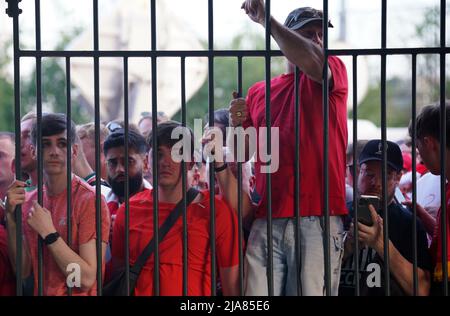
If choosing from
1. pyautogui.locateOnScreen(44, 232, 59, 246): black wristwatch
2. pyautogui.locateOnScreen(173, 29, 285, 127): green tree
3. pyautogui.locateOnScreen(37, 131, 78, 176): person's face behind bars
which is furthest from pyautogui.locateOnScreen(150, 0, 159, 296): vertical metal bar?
pyautogui.locateOnScreen(173, 29, 285, 127): green tree

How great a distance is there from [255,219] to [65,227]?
0.93 m

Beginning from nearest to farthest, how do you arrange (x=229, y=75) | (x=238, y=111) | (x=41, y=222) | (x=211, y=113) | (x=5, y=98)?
(x=211, y=113)
(x=41, y=222)
(x=238, y=111)
(x=5, y=98)
(x=229, y=75)

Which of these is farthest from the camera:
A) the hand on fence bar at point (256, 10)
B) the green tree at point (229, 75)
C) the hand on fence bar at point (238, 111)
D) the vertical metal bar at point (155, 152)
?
the green tree at point (229, 75)

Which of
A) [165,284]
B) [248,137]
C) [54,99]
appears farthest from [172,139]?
[54,99]

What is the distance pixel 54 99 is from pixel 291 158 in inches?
1172

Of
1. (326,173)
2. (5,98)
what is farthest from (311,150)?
(5,98)

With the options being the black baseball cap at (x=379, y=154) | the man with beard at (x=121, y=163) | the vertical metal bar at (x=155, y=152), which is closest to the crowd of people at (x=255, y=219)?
the vertical metal bar at (x=155, y=152)

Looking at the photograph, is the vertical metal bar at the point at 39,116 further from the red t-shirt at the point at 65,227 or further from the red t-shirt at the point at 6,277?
the red t-shirt at the point at 6,277

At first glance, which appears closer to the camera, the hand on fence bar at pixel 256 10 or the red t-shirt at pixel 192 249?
the hand on fence bar at pixel 256 10

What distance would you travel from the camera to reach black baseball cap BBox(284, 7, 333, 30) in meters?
4.59

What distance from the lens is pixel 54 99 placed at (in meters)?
33.5

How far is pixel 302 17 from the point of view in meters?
4.61

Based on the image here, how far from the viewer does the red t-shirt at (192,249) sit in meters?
4.59

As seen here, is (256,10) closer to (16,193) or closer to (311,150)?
(311,150)
